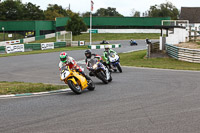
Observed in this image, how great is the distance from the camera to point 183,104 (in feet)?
28.5

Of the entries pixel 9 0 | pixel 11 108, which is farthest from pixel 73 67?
pixel 9 0

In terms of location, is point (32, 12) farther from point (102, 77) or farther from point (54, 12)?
point (102, 77)

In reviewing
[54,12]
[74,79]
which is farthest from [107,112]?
[54,12]

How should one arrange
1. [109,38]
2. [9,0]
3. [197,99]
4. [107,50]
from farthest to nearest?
[9,0] → [109,38] → [107,50] → [197,99]

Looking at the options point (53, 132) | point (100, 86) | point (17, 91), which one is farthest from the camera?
point (100, 86)

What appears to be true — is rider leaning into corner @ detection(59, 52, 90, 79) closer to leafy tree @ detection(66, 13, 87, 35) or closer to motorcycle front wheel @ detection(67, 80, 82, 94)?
motorcycle front wheel @ detection(67, 80, 82, 94)

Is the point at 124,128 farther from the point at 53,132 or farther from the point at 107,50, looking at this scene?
the point at 107,50

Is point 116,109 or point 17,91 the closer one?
point 116,109

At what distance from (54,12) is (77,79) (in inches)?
4342

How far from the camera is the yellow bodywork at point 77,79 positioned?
10750mm

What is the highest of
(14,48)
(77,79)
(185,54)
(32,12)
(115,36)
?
(32,12)

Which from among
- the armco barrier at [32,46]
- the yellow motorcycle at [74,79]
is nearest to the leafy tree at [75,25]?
the armco barrier at [32,46]

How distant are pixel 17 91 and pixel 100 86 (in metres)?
3.32

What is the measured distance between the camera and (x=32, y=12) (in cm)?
10988
